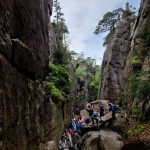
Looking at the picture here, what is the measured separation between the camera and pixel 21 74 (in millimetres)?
14805

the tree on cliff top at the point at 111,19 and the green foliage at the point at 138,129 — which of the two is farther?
the tree on cliff top at the point at 111,19

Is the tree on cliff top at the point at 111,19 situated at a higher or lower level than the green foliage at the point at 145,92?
higher

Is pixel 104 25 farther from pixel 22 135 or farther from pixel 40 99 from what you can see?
pixel 22 135

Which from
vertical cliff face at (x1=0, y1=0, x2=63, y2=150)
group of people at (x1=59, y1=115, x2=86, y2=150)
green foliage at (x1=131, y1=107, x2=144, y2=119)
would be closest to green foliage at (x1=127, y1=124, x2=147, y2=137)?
green foliage at (x1=131, y1=107, x2=144, y2=119)

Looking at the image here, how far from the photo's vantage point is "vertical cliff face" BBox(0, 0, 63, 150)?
39.1 ft

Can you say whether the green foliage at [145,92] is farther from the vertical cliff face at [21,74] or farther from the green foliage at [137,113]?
the vertical cliff face at [21,74]

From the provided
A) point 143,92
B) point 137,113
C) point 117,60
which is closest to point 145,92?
point 143,92

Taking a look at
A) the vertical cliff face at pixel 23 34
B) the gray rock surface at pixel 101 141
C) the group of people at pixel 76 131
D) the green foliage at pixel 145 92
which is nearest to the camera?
the vertical cliff face at pixel 23 34

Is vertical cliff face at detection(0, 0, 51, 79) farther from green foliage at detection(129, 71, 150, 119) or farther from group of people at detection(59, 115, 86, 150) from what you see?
green foliage at detection(129, 71, 150, 119)

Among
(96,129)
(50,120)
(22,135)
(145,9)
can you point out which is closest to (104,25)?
(145,9)

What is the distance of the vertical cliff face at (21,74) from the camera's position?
1193cm

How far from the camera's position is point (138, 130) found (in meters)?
17.9

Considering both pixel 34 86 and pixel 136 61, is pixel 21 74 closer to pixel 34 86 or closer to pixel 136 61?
pixel 34 86

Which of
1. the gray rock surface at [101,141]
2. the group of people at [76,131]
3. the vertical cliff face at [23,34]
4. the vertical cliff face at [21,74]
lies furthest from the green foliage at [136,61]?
the vertical cliff face at [23,34]
